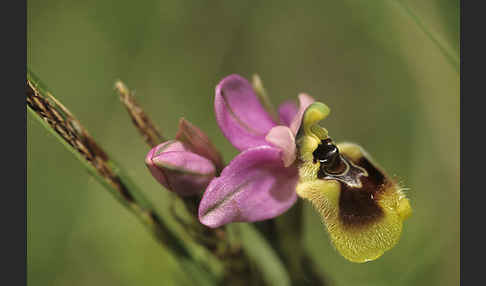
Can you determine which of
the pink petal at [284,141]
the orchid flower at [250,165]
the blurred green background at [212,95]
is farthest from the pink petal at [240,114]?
the blurred green background at [212,95]

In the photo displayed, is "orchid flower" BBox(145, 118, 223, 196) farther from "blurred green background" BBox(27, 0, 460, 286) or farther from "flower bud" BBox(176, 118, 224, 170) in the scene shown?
"blurred green background" BBox(27, 0, 460, 286)

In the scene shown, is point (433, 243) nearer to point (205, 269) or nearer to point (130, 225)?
point (205, 269)

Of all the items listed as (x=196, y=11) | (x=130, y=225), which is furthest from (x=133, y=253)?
(x=196, y=11)

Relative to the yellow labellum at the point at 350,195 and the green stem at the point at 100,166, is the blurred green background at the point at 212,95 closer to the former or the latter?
the green stem at the point at 100,166

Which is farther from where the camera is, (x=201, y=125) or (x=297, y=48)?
(x=297, y=48)

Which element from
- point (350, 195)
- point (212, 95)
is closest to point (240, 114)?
point (350, 195)

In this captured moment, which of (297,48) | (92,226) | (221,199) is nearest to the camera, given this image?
(221,199)
